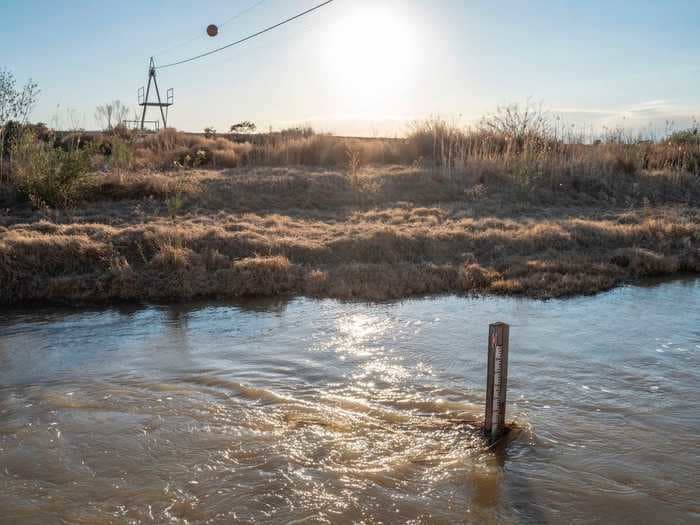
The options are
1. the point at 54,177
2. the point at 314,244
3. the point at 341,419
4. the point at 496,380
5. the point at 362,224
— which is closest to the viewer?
the point at 496,380

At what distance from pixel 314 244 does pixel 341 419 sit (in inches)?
220

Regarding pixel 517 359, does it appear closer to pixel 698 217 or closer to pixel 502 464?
pixel 502 464

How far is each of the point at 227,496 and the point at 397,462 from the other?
1.10 m

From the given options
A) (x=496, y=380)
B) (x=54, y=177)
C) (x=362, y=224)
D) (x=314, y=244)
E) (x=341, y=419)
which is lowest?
(x=341, y=419)

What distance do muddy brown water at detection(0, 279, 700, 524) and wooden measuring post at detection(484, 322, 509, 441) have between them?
0.17m

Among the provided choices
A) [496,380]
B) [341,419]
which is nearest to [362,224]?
[341,419]

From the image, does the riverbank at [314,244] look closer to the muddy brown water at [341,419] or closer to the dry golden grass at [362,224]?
the dry golden grass at [362,224]

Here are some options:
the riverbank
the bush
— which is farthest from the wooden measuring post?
the bush

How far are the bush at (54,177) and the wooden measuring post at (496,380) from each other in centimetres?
985

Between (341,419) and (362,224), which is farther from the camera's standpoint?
(362,224)

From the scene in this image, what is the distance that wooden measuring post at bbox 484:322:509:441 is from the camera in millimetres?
4328

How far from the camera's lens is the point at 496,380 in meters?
4.44

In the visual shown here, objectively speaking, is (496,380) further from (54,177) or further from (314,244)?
(54,177)

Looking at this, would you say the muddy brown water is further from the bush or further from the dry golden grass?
the bush
